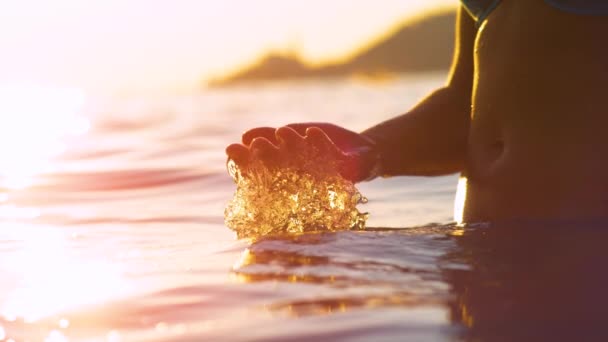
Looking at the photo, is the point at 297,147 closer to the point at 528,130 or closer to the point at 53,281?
the point at 528,130

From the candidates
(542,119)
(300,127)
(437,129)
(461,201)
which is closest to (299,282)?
(300,127)

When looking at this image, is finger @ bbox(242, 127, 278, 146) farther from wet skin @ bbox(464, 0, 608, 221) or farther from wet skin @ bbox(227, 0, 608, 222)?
wet skin @ bbox(464, 0, 608, 221)

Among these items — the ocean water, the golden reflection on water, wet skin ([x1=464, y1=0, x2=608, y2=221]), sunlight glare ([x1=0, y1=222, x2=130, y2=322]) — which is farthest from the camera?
the golden reflection on water

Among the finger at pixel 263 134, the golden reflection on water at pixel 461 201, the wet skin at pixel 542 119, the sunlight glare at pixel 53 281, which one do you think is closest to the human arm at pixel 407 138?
the finger at pixel 263 134

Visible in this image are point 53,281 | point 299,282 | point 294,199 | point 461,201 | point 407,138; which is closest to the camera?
point 299,282

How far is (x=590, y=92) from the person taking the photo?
2.42 m

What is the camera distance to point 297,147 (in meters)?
2.48

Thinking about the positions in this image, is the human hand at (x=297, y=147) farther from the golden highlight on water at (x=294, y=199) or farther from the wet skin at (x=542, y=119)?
the wet skin at (x=542, y=119)

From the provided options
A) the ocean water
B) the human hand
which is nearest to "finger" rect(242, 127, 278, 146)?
the human hand

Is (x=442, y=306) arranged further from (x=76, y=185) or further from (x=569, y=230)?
(x=76, y=185)

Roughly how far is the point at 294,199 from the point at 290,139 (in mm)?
184

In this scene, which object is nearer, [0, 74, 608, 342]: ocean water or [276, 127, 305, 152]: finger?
[0, 74, 608, 342]: ocean water

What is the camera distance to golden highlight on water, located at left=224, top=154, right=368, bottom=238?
8.29 ft

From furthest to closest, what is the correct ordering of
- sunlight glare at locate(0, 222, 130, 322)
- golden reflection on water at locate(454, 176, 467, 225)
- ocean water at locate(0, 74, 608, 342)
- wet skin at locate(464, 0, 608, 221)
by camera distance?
golden reflection on water at locate(454, 176, 467, 225)
wet skin at locate(464, 0, 608, 221)
sunlight glare at locate(0, 222, 130, 322)
ocean water at locate(0, 74, 608, 342)
